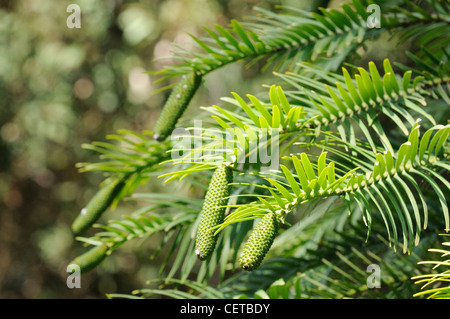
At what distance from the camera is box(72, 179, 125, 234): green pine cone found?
80 centimetres

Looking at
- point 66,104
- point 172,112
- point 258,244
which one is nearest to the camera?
point 258,244

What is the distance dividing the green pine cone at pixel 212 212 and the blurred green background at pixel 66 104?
76.4 inches

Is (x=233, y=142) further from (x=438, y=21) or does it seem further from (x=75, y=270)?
(x=438, y=21)

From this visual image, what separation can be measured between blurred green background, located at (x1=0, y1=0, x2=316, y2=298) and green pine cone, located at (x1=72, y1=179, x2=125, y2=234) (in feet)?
5.61

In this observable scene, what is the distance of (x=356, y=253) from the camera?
0.81 meters

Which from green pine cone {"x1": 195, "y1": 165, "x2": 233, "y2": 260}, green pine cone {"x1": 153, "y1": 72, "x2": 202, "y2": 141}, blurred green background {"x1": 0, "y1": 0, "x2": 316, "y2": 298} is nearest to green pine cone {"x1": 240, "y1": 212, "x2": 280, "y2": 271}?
green pine cone {"x1": 195, "y1": 165, "x2": 233, "y2": 260}

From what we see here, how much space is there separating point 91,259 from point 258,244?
1.34 ft

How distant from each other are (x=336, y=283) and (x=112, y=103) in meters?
2.26

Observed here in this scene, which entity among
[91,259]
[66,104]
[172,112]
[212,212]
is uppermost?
[66,104]

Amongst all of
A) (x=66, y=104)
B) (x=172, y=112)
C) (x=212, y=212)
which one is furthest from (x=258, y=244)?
(x=66, y=104)

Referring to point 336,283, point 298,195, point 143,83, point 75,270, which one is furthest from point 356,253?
point 143,83

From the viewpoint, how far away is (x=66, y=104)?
256 cm

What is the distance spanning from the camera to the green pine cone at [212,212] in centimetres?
50

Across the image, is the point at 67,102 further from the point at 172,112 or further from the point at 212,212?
the point at 212,212
